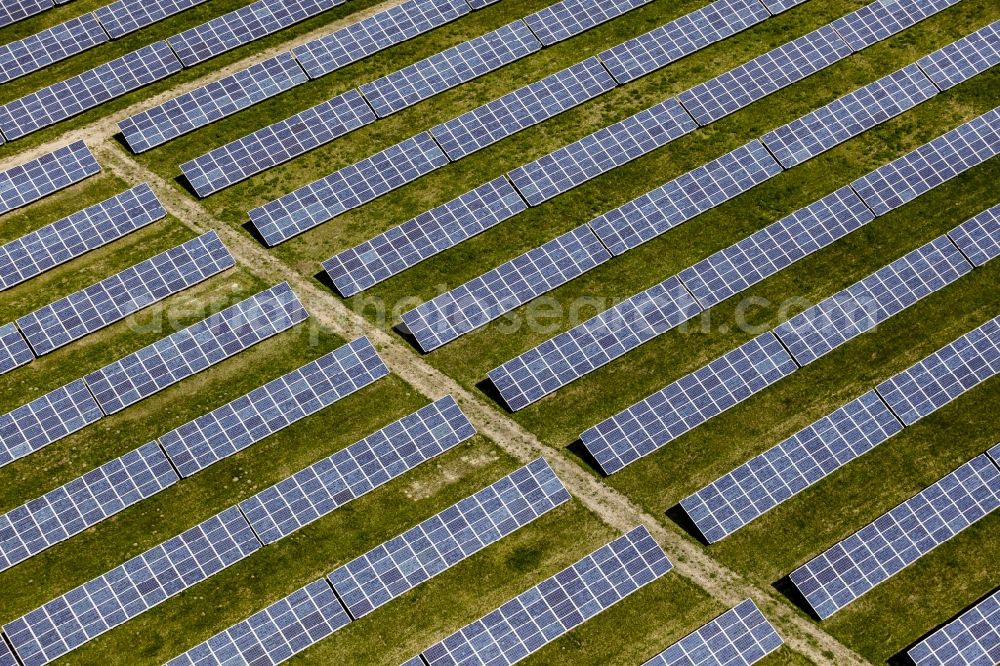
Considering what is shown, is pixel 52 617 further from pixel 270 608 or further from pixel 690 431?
pixel 690 431

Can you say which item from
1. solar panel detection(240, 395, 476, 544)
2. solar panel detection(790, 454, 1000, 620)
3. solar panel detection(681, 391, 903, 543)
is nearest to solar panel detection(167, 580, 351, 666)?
solar panel detection(240, 395, 476, 544)

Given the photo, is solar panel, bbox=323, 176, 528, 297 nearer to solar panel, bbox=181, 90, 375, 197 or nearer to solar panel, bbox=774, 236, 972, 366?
solar panel, bbox=181, 90, 375, 197

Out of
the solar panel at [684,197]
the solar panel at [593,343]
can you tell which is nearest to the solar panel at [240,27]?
the solar panel at [684,197]

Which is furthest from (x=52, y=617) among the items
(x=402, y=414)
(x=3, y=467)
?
(x=402, y=414)

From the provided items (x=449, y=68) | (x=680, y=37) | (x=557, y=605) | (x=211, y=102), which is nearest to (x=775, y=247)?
(x=680, y=37)

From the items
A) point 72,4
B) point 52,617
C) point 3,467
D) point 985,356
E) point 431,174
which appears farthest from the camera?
point 72,4

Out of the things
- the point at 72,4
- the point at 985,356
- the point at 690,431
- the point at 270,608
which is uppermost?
the point at 72,4
